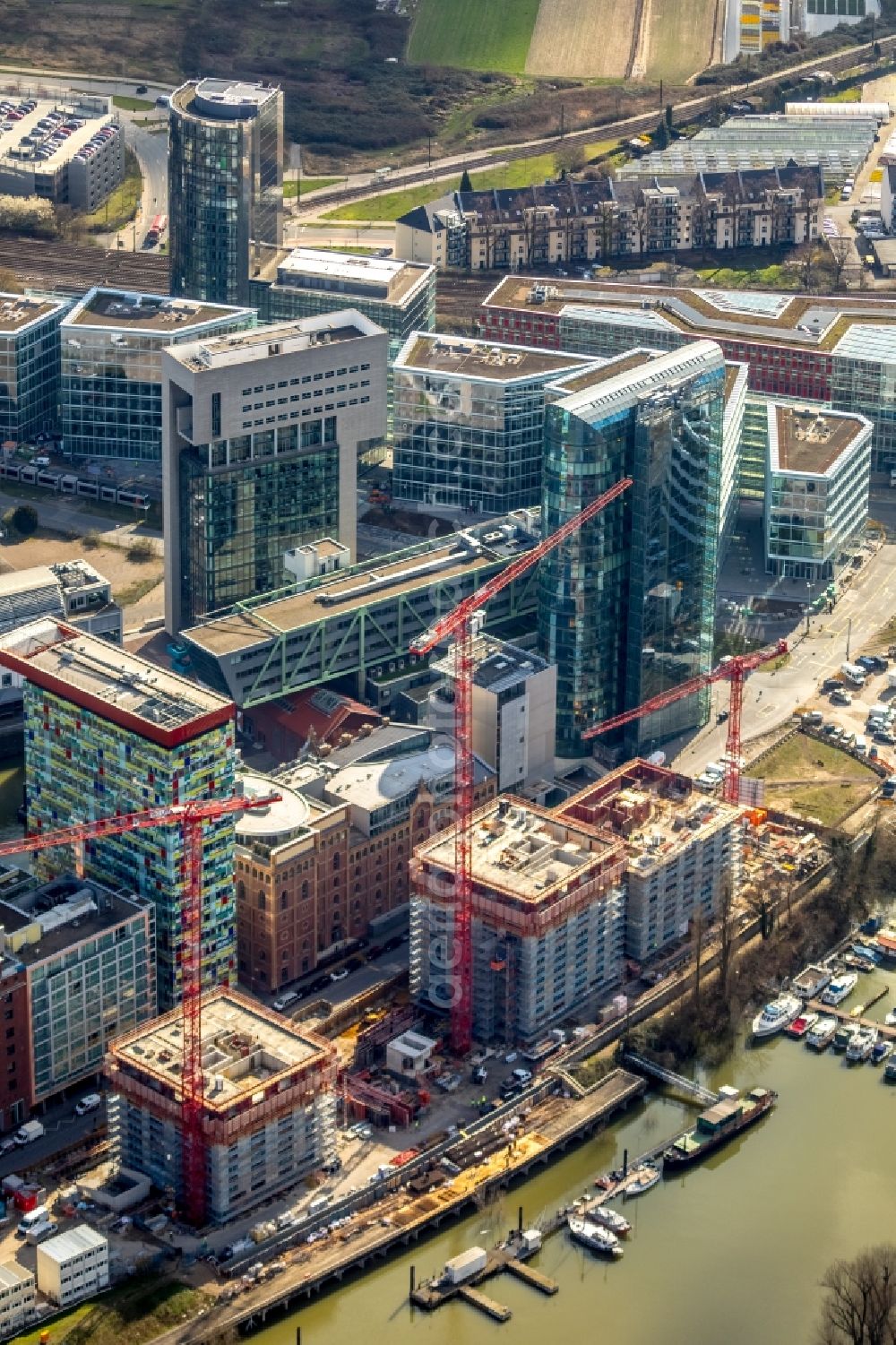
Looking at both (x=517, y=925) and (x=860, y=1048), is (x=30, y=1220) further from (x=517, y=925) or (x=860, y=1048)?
(x=860, y=1048)

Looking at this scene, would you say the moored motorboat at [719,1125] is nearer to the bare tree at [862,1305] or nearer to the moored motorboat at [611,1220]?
the moored motorboat at [611,1220]

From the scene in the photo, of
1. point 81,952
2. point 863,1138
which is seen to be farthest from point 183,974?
point 863,1138

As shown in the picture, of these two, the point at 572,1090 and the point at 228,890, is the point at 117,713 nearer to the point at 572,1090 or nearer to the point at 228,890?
the point at 228,890

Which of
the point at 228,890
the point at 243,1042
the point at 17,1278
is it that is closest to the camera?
the point at 17,1278

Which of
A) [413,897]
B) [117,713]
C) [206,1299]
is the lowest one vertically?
[206,1299]

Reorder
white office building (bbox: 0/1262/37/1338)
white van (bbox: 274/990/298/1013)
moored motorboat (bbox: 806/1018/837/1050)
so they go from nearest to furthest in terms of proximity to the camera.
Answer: white office building (bbox: 0/1262/37/1338) → white van (bbox: 274/990/298/1013) → moored motorboat (bbox: 806/1018/837/1050)

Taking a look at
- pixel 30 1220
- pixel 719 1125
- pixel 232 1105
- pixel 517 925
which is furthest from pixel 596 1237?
pixel 30 1220

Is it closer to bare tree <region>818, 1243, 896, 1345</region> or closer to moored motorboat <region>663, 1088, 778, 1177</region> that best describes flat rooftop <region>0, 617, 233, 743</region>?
moored motorboat <region>663, 1088, 778, 1177</region>

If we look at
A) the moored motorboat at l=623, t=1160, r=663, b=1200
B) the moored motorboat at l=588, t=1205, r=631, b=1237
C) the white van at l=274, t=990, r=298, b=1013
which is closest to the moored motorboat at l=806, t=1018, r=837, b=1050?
the moored motorboat at l=623, t=1160, r=663, b=1200
